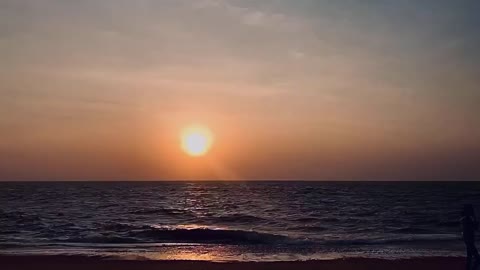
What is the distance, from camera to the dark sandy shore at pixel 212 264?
18.1m

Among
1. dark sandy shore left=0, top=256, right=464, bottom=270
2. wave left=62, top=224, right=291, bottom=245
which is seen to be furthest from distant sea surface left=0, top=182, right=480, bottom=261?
dark sandy shore left=0, top=256, right=464, bottom=270

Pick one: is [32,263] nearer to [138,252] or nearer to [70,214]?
[138,252]

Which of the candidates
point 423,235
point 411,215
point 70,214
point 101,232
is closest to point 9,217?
point 70,214

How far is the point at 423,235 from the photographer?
32.5 metres

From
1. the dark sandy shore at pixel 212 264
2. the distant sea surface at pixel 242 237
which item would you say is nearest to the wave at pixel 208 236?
the distant sea surface at pixel 242 237

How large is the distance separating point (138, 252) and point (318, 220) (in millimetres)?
23001

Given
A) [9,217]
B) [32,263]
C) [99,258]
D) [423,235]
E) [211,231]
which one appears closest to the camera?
[32,263]

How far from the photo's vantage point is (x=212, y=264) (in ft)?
62.4

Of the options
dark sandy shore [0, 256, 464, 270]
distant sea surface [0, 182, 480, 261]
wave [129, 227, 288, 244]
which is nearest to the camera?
dark sandy shore [0, 256, 464, 270]

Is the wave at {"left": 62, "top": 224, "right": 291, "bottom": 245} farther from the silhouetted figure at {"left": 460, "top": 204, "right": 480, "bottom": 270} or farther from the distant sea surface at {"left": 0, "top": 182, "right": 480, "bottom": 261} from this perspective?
the silhouetted figure at {"left": 460, "top": 204, "right": 480, "bottom": 270}

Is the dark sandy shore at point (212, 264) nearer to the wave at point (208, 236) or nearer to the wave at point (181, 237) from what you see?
the wave at point (181, 237)

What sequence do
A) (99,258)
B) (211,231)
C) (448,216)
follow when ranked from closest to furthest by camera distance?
→ (99,258) → (211,231) → (448,216)

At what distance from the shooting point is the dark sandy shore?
18.1m

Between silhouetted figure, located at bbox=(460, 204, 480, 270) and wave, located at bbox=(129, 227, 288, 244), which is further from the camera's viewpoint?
wave, located at bbox=(129, 227, 288, 244)
